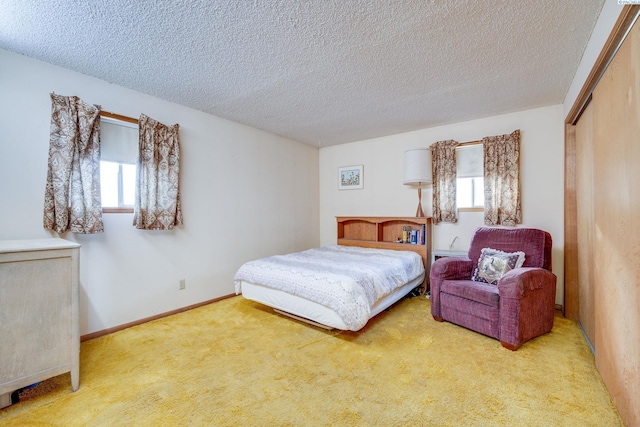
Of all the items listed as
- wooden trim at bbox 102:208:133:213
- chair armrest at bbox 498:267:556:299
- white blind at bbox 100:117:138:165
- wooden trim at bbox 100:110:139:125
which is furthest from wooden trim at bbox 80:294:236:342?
chair armrest at bbox 498:267:556:299

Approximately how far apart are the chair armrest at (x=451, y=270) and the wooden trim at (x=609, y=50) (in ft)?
5.67

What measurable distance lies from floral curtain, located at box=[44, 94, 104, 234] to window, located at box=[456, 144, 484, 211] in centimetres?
413

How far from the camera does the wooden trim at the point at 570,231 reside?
2.77 meters

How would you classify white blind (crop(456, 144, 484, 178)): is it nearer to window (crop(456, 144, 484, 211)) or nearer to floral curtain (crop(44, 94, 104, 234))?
window (crop(456, 144, 484, 211))

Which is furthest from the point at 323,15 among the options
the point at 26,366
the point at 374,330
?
the point at 26,366

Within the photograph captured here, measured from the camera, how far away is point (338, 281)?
2312 millimetres

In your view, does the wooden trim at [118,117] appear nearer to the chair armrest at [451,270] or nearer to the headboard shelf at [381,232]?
the headboard shelf at [381,232]

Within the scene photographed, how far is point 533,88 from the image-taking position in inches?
105

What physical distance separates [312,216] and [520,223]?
3124 mm

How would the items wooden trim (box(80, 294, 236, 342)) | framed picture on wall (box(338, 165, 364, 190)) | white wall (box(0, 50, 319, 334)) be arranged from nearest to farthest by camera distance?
white wall (box(0, 50, 319, 334)) < wooden trim (box(80, 294, 236, 342)) < framed picture on wall (box(338, 165, 364, 190))

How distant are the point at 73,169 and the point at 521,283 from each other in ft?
12.7

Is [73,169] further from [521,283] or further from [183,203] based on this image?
[521,283]

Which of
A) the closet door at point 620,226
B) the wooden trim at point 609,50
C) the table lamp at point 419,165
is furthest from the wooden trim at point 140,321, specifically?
→ the wooden trim at point 609,50

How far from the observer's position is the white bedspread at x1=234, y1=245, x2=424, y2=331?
2.23 metres
